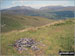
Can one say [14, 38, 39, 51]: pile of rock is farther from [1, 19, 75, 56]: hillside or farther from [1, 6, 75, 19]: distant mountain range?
[1, 6, 75, 19]: distant mountain range

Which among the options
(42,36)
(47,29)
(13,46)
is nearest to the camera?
(13,46)

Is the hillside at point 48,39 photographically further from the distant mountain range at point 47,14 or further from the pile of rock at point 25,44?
the distant mountain range at point 47,14

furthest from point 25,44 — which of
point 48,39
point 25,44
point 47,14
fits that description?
point 47,14

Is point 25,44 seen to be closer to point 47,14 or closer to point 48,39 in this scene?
point 48,39

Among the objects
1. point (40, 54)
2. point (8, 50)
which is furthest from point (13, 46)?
point (40, 54)

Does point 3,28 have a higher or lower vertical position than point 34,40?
higher

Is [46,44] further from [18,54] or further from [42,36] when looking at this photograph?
[18,54]

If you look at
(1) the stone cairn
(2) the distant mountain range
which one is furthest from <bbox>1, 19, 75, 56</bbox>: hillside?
(2) the distant mountain range
